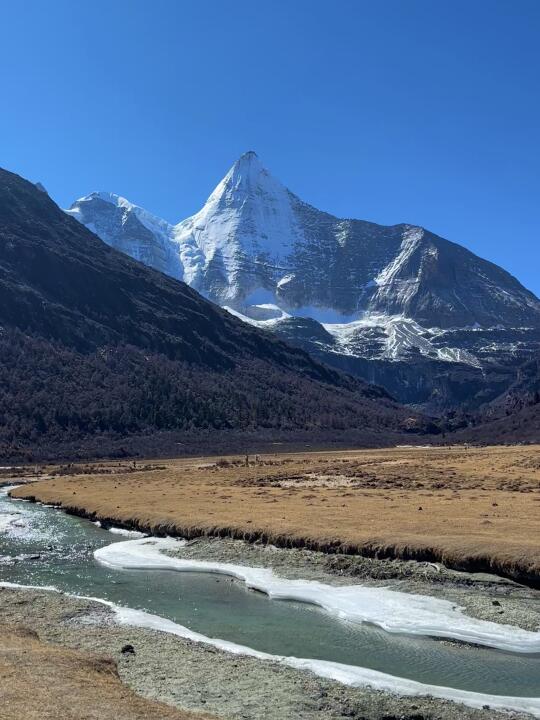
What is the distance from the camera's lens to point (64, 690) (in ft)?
59.3

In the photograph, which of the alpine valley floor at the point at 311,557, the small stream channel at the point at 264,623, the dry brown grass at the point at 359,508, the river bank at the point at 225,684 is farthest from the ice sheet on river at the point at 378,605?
the river bank at the point at 225,684

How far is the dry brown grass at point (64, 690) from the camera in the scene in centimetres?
1643

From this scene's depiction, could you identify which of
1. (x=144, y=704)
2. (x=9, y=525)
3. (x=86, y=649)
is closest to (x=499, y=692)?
(x=144, y=704)

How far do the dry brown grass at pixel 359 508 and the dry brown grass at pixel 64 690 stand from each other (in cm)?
2098

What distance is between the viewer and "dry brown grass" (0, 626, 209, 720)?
16.4 m

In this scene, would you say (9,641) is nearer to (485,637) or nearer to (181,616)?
(181,616)

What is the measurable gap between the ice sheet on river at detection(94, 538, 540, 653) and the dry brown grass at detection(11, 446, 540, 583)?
531 cm

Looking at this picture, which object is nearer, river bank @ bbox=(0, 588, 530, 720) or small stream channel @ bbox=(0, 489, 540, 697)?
river bank @ bbox=(0, 588, 530, 720)

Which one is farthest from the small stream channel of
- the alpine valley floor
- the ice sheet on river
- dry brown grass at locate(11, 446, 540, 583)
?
dry brown grass at locate(11, 446, 540, 583)

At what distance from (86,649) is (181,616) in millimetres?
6449

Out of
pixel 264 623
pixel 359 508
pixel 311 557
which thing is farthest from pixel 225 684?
pixel 359 508

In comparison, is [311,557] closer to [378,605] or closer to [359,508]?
[378,605]

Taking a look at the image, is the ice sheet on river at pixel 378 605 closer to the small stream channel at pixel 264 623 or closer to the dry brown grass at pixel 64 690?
the small stream channel at pixel 264 623

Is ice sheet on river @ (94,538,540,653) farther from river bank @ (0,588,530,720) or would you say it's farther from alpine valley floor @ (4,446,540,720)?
river bank @ (0,588,530,720)
